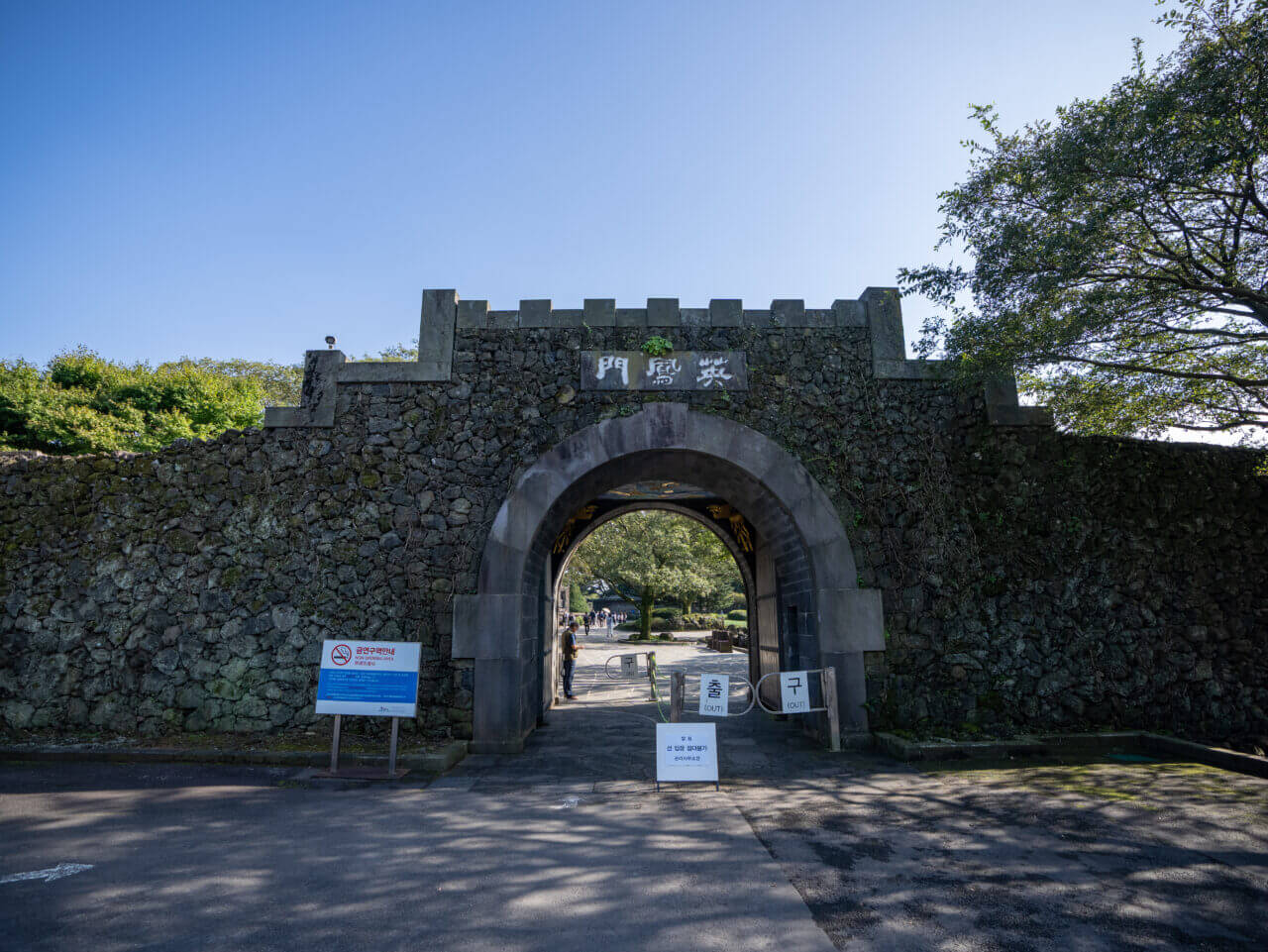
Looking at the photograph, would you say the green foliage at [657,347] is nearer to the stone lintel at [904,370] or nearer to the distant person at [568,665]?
the stone lintel at [904,370]

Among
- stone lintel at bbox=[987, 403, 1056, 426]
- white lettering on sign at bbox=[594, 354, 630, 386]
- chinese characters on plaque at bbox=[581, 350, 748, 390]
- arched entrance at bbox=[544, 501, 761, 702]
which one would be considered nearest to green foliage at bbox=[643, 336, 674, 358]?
chinese characters on plaque at bbox=[581, 350, 748, 390]

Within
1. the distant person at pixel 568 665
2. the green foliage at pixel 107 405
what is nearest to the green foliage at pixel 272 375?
the green foliage at pixel 107 405

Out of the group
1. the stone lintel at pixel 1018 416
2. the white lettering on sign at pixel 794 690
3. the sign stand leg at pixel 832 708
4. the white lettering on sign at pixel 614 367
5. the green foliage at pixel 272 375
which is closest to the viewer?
the white lettering on sign at pixel 794 690

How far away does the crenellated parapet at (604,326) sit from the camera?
29.2 feet

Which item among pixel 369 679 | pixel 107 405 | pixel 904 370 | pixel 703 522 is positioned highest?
pixel 107 405

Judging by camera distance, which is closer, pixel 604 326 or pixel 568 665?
pixel 604 326

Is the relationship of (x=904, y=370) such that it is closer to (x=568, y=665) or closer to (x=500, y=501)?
(x=500, y=501)

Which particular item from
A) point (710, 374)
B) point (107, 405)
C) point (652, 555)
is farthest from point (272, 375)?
point (710, 374)

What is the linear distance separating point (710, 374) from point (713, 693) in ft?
13.8

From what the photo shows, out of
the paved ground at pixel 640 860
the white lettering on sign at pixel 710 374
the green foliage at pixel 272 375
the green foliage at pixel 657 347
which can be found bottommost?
the paved ground at pixel 640 860

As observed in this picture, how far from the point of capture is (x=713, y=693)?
24.0 feet

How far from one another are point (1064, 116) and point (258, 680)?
38.0 feet

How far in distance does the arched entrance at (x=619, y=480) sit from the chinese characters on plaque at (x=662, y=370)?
0.38m

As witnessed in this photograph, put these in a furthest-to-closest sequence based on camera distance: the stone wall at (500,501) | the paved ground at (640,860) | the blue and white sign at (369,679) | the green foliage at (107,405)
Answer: the green foliage at (107,405), the stone wall at (500,501), the blue and white sign at (369,679), the paved ground at (640,860)
